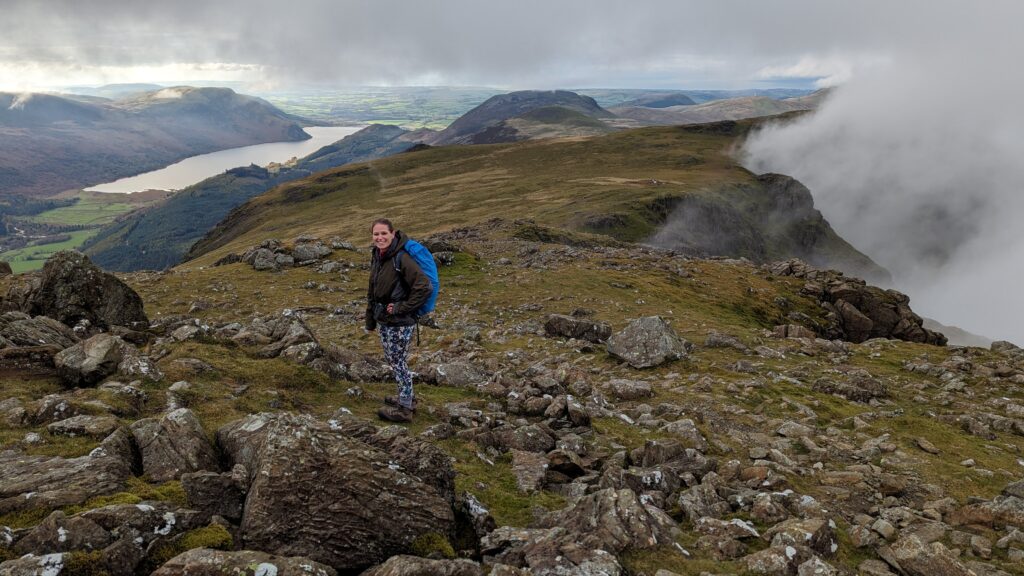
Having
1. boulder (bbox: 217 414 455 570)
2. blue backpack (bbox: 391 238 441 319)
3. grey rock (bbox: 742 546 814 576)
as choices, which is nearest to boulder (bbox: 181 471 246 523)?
boulder (bbox: 217 414 455 570)

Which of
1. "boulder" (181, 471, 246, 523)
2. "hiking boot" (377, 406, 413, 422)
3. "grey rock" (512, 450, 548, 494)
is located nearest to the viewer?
"boulder" (181, 471, 246, 523)

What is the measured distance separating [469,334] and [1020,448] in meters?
22.4

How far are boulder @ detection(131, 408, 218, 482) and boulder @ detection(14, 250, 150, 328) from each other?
12411 mm

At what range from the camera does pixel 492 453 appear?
13.0 metres

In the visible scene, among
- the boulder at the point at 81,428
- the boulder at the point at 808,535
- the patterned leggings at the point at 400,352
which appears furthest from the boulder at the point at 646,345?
the boulder at the point at 81,428

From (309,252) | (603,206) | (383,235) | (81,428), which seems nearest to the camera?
(81,428)

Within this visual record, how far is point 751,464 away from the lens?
1379 cm

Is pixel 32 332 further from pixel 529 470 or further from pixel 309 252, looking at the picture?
pixel 309 252

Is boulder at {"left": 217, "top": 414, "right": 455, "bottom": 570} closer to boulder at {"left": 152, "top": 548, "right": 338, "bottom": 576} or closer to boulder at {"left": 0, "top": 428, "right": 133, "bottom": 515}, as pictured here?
boulder at {"left": 152, "top": 548, "right": 338, "bottom": 576}

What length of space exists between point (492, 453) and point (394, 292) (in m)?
4.83

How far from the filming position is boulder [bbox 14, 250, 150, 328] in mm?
19156

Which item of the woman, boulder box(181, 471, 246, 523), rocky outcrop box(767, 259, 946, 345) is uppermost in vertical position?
the woman

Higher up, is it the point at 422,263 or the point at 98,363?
the point at 422,263

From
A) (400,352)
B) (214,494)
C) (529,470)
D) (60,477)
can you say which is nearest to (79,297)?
(400,352)
